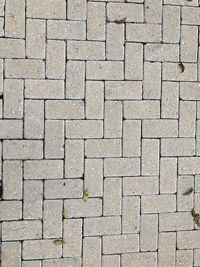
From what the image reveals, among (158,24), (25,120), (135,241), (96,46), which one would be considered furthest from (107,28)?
(135,241)

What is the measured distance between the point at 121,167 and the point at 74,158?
36cm

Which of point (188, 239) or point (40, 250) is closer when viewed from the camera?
point (40, 250)

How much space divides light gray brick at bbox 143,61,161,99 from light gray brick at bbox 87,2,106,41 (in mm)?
426

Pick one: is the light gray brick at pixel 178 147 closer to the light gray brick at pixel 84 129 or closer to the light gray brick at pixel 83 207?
the light gray brick at pixel 84 129

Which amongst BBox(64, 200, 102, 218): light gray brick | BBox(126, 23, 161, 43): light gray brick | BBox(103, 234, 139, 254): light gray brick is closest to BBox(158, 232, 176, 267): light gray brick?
BBox(103, 234, 139, 254): light gray brick

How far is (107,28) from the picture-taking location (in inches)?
144

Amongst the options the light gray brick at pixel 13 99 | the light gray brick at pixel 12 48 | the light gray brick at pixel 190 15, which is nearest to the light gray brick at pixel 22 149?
A: the light gray brick at pixel 13 99

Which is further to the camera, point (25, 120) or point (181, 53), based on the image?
point (181, 53)

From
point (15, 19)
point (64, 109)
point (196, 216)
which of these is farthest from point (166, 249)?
point (15, 19)

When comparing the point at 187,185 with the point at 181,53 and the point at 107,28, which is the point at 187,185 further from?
the point at 107,28

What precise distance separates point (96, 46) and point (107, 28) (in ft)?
0.52

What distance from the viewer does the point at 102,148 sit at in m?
3.69

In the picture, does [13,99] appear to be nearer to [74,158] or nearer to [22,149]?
[22,149]

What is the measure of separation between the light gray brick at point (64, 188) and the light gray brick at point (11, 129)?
15.9 inches
